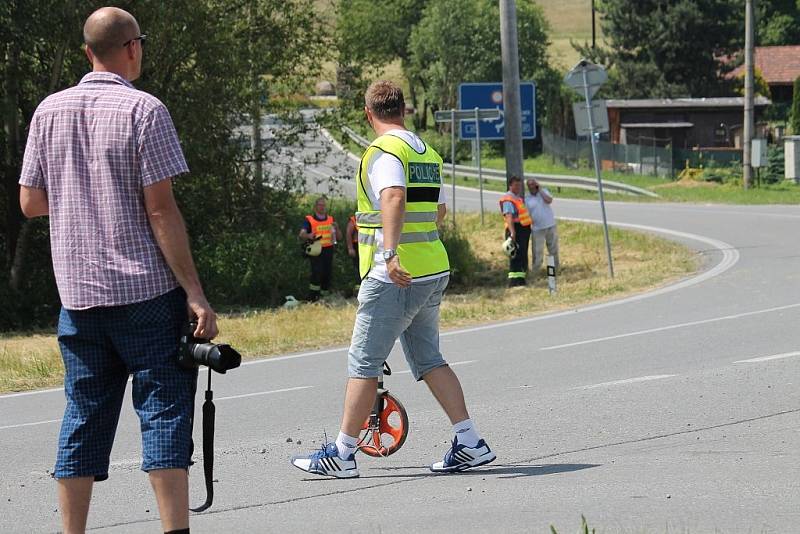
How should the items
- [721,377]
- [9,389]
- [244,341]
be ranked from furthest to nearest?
[244,341] → [9,389] → [721,377]

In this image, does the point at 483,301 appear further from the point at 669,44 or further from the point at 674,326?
Answer: the point at 669,44

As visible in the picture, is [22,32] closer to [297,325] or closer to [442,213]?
[297,325]

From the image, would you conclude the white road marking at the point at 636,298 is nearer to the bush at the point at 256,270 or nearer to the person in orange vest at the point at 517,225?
the person in orange vest at the point at 517,225

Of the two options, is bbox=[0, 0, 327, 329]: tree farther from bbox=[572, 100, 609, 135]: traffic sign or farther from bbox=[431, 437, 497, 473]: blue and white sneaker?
bbox=[431, 437, 497, 473]: blue and white sneaker

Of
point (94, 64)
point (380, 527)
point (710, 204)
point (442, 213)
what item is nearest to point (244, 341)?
point (442, 213)

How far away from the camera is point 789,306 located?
14.6 m

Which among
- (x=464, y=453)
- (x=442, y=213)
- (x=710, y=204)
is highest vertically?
(x=442, y=213)

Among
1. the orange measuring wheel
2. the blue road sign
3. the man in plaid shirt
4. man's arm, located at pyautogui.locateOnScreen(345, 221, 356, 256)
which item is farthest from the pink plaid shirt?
the blue road sign

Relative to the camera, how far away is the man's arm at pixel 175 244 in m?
4.34

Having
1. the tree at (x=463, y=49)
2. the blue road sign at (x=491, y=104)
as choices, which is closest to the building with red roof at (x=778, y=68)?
the tree at (x=463, y=49)

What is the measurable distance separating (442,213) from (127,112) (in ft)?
9.40

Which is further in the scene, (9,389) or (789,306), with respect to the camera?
(789,306)

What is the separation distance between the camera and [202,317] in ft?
14.3

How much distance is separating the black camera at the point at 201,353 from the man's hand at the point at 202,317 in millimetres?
25
